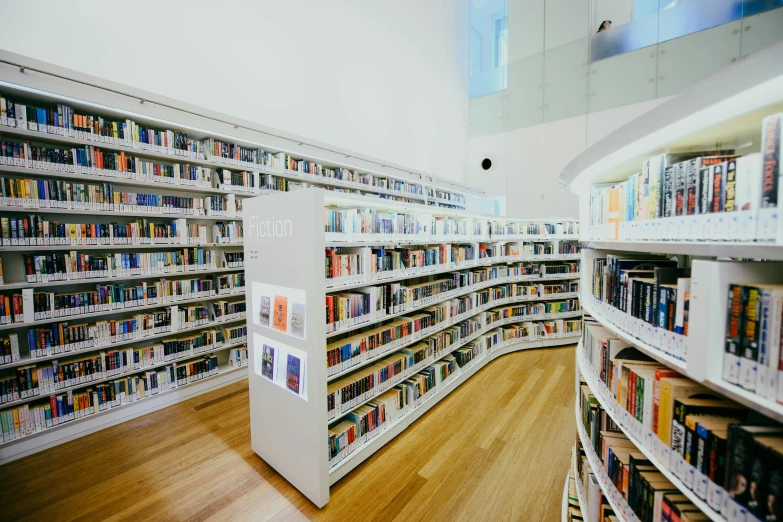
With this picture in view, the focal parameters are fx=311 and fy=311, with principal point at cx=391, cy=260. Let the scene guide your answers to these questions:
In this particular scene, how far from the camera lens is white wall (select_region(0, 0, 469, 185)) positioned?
3.35 meters

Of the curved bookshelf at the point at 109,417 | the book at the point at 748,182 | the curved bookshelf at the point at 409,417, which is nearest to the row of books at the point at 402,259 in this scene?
the curved bookshelf at the point at 409,417

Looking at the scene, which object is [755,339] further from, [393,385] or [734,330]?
[393,385]

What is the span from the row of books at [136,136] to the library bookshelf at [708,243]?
4.11 meters

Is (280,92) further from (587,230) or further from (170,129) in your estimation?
(587,230)

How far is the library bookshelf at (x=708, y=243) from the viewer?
33.7 inches

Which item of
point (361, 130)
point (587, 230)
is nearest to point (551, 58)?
point (361, 130)

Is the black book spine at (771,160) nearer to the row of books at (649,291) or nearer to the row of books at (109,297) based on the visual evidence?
the row of books at (649,291)

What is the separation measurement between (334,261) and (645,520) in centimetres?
225

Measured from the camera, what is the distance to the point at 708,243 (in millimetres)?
1038

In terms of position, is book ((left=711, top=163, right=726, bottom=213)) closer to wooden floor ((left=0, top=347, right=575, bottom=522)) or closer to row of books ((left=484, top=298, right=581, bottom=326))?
wooden floor ((left=0, top=347, right=575, bottom=522))

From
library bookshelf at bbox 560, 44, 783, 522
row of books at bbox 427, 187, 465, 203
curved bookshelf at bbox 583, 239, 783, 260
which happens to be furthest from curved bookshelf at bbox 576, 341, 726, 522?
row of books at bbox 427, 187, 465, 203

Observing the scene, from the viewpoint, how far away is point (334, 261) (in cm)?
257

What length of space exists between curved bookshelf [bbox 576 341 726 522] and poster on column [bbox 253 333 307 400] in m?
1.87

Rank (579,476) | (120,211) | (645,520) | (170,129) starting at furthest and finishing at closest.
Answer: (170,129)
(120,211)
(579,476)
(645,520)
